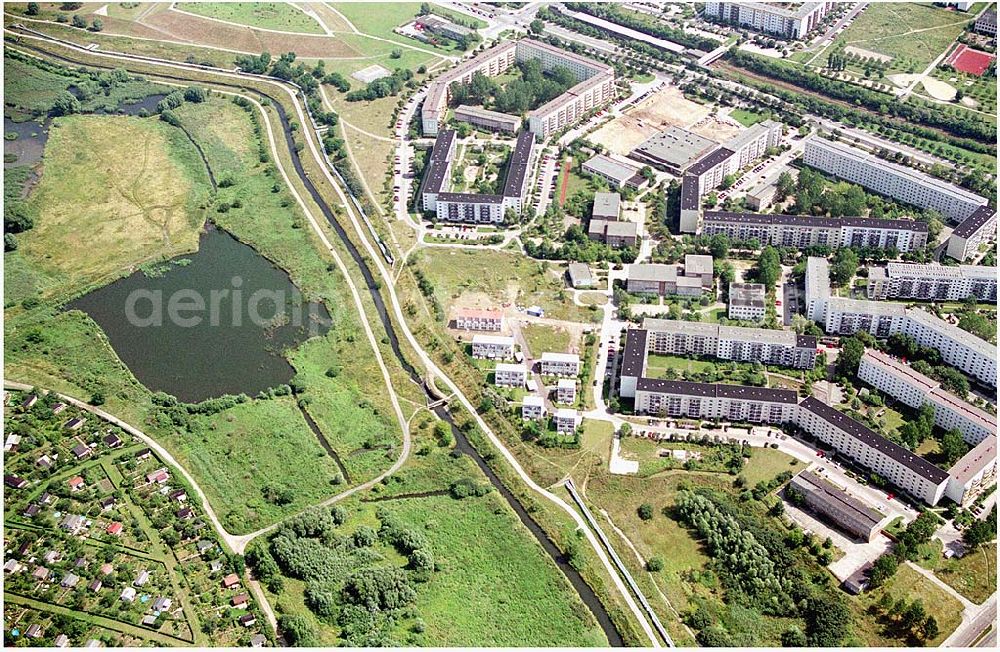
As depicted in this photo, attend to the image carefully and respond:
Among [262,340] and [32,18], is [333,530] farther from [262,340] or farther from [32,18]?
[32,18]

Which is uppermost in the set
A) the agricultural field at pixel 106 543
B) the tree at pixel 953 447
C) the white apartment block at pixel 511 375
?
the white apartment block at pixel 511 375

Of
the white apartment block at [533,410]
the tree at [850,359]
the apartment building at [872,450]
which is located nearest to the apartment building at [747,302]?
the tree at [850,359]

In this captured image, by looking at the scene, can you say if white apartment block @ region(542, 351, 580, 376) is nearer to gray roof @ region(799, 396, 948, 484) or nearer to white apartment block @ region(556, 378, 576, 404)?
white apartment block @ region(556, 378, 576, 404)

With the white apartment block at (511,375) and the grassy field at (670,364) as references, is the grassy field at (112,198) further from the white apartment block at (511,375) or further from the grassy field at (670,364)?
the grassy field at (670,364)

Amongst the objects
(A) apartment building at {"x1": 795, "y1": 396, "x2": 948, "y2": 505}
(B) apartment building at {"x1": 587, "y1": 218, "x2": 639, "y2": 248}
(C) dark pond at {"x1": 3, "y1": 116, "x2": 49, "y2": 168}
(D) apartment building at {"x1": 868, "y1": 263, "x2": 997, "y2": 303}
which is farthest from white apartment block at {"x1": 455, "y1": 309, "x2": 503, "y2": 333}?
(C) dark pond at {"x1": 3, "y1": 116, "x2": 49, "y2": 168}

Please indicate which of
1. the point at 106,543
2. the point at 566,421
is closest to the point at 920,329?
the point at 566,421
